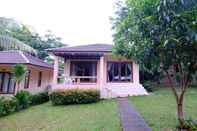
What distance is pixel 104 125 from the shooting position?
8.22 metres

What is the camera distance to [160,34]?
5961 mm

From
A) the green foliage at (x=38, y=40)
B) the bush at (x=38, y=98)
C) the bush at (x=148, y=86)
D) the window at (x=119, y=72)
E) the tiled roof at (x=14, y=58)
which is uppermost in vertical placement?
the green foliage at (x=38, y=40)

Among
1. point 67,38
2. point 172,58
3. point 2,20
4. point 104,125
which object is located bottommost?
point 104,125

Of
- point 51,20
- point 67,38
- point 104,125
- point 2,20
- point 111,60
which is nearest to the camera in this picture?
point 104,125

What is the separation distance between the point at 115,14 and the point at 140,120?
4.97 meters

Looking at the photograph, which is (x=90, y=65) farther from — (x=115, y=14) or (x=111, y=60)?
(x=115, y=14)

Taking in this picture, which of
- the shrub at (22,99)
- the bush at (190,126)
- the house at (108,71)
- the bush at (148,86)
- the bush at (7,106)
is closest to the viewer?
the bush at (190,126)

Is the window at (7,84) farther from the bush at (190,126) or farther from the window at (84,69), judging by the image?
the bush at (190,126)

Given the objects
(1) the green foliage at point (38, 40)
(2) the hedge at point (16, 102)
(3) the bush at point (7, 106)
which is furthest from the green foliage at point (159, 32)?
(1) the green foliage at point (38, 40)

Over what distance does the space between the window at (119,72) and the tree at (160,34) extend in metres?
11.7

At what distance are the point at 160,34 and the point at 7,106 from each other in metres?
10.6

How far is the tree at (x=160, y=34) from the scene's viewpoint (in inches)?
213

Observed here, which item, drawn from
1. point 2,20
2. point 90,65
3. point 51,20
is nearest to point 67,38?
point 51,20

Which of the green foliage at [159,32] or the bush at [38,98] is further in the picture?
the bush at [38,98]
